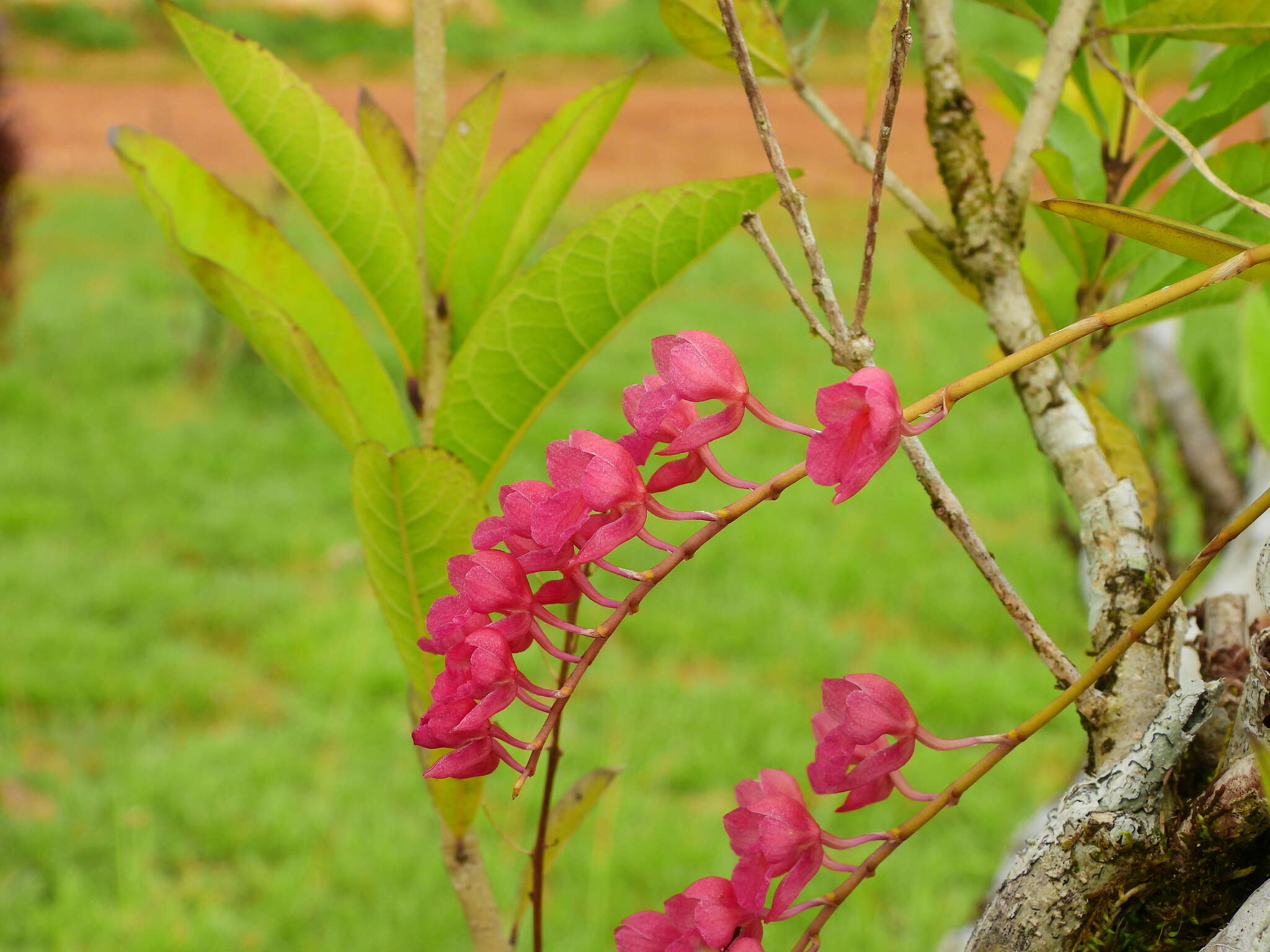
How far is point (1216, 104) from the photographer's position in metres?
0.56

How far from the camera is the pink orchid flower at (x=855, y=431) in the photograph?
12.6 inches

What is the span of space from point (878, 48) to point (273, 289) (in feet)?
1.18

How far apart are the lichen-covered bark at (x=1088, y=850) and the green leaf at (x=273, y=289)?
358 millimetres

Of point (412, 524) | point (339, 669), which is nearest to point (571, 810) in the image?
point (412, 524)

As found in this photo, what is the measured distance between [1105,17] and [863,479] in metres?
0.43

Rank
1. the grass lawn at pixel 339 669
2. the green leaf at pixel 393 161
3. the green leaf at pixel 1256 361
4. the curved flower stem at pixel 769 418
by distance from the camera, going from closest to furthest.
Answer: the green leaf at pixel 1256 361
the curved flower stem at pixel 769 418
the green leaf at pixel 393 161
the grass lawn at pixel 339 669

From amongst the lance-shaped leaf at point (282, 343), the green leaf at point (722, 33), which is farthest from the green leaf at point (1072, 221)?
the lance-shaped leaf at point (282, 343)

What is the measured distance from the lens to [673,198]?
1.75 feet

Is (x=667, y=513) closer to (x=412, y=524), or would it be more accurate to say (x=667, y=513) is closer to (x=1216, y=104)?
(x=412, y=524)

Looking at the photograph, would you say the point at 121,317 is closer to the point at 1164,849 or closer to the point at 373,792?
the point at 373,792

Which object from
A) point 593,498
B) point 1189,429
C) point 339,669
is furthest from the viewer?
point 339,669

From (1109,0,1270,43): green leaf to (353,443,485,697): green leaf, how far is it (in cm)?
41

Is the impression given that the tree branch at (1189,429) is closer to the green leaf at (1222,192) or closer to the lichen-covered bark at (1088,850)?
the green leaf at (1222,192)

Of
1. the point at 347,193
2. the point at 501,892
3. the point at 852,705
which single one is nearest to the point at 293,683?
the point at 501,892
